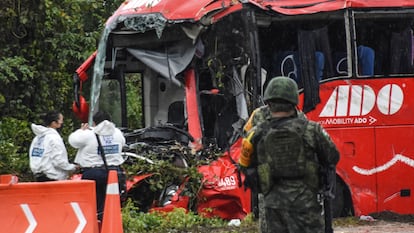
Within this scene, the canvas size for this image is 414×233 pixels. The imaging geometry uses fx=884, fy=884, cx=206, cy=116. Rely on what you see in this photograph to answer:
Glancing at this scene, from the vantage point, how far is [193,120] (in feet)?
38.7

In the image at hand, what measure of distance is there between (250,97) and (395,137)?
2.15 meters

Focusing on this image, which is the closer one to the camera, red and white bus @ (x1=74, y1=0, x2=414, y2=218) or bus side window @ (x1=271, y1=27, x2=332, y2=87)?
red and white bus @ (x1=74, y1=0, x2=414, y2=218)

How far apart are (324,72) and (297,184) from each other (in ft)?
18.2

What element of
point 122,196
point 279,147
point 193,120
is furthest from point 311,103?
point 279,147

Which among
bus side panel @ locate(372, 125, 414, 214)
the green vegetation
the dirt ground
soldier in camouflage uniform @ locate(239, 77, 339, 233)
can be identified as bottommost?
the dirt ground

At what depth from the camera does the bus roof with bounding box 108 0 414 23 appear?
11.6 m

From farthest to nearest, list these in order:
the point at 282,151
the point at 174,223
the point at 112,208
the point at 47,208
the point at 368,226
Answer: the point at 368,226, the point at 174,223, the point at 47,208, the point at 112,208, the point at 282,151

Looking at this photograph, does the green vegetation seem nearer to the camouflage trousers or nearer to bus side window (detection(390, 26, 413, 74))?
bus side window (detection(390, 26, 413, 74))

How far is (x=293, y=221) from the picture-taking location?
6.54 metres

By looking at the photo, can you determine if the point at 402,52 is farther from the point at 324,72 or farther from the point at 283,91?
the point at 283,91

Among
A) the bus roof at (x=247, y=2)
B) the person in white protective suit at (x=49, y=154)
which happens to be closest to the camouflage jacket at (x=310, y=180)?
the person in white protective suit at (x=49, y=154)

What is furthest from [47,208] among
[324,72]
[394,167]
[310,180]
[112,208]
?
[394,167]

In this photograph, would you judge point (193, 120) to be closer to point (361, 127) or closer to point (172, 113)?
point (172, 113)

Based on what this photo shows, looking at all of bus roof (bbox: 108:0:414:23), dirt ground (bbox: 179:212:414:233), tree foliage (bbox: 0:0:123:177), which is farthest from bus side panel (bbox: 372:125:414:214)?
tree foliage (bbox: 0:0:123:177)
